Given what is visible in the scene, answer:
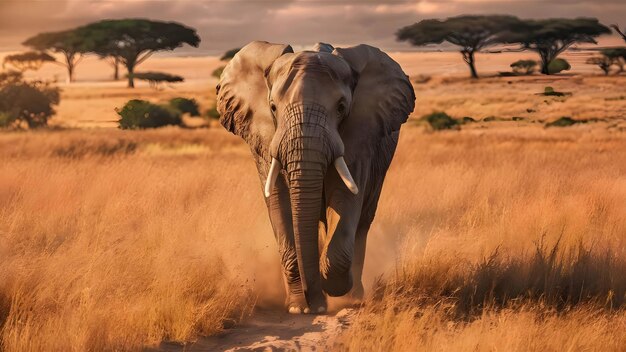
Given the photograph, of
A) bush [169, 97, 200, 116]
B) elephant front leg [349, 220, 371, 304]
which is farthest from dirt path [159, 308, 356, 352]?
bush [169, 97, 200, 116]

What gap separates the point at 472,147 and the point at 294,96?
52.6 ft

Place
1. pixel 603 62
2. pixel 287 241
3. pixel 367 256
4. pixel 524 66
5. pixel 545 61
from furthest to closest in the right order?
pixel 524 66, pixel 603 62, pixel 545 61, pixel 367 256, pixel 287 241

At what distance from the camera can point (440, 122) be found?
3562cm

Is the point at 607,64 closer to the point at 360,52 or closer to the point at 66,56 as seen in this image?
the point at 66,56

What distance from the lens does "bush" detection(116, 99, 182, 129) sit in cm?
3572

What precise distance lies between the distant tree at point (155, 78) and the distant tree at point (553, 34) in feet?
63.5

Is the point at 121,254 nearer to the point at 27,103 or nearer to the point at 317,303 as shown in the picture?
the point at 317,303

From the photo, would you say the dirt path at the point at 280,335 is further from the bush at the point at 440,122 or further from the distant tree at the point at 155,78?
the distant tree at the point at 155,78

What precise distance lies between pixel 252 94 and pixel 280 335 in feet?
5.95

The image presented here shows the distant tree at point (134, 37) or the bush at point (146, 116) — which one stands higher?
the distant tree at point (134, 37)

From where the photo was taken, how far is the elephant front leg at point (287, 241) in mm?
7359

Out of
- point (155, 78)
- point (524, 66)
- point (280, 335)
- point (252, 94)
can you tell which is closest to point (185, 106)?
point (155, 78)

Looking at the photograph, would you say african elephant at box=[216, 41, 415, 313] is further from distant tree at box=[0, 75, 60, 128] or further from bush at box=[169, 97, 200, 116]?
bush at box=[169, 97, 200, 116]

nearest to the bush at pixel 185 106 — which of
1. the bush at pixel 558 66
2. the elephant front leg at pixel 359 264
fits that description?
the bush at pixel 558 66
